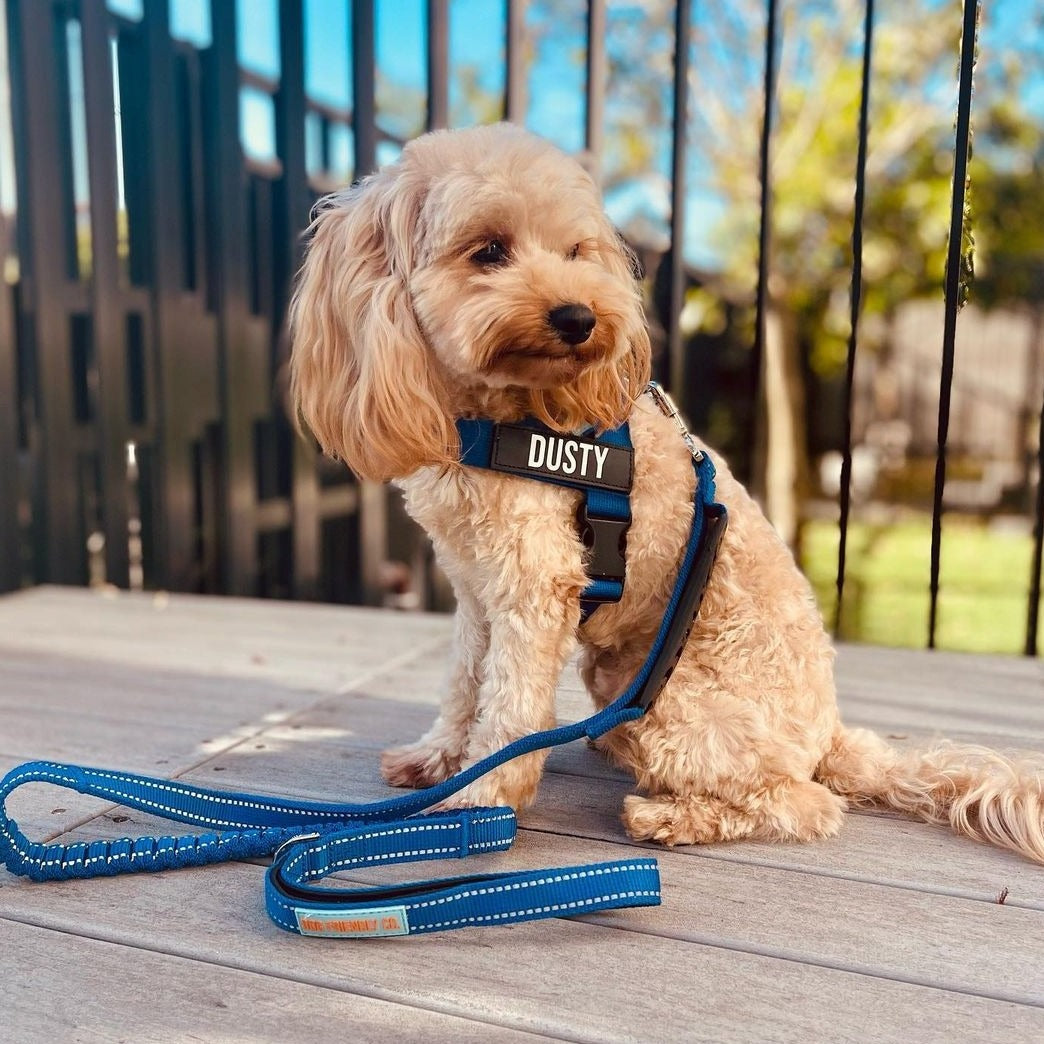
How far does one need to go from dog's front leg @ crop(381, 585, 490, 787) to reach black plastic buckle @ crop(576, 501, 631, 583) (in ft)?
0.93

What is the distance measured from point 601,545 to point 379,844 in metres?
0.62

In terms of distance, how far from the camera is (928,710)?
247 cm

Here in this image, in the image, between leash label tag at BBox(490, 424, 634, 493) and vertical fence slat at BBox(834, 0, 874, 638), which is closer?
leash label tag at BBox(490, 424, 634, 493)

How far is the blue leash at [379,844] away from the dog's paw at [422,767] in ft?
0.77

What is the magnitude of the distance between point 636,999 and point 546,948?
0.16 m

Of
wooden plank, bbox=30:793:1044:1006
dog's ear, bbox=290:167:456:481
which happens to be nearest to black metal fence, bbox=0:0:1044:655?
dog's ear, bbox=290:167:456:481

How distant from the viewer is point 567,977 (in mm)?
1364

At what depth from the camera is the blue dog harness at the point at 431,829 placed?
4.81 feet

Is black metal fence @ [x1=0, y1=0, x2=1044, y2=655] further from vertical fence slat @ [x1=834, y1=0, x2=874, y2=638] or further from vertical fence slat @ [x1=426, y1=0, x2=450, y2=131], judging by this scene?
vertical fence slat @ [x1=834, y1=0, x2=874, y2=638]

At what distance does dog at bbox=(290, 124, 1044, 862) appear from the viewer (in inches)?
66.5

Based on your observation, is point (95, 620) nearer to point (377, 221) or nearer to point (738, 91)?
point (377, 221)

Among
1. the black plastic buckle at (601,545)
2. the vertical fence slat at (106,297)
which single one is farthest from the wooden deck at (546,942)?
the vertical fence slat at (106,297)

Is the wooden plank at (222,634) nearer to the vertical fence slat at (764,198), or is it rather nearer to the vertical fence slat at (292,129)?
the vertical fence slat at (292,129)

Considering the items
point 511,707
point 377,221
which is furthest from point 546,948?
point 377,221
